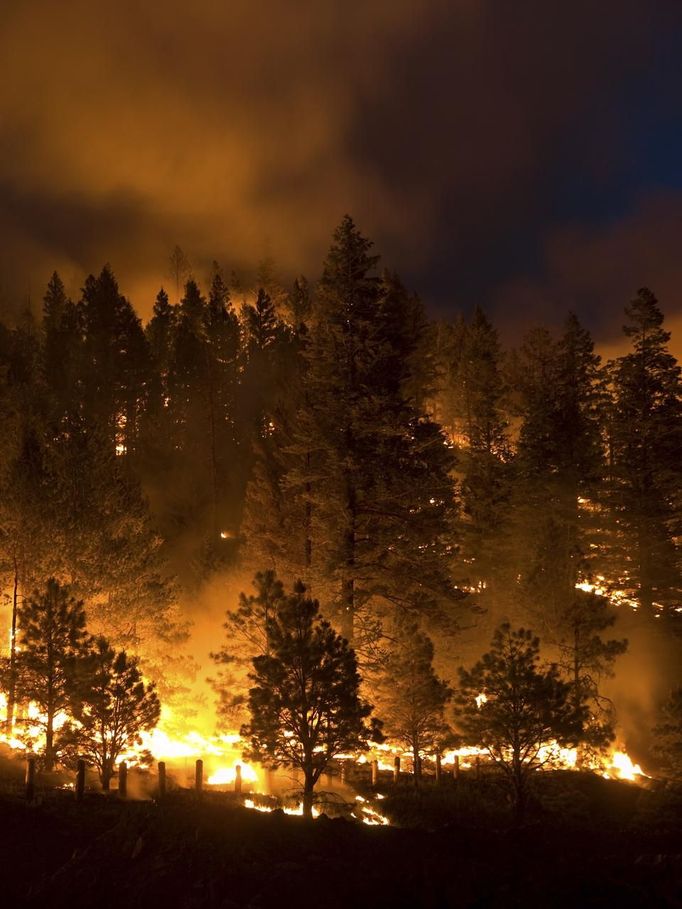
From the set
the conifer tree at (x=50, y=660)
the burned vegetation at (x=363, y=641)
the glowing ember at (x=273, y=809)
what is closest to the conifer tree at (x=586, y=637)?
the burned vegetation at (x=363, y=641)

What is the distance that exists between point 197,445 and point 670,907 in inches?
1823

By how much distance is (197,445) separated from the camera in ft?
176

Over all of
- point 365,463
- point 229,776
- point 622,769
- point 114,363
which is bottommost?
point 622,769

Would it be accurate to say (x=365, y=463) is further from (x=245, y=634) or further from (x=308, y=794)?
(x=308, y=794)

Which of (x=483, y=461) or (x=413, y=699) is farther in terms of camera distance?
(x=483, y=461)

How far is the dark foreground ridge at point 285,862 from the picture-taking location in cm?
1265

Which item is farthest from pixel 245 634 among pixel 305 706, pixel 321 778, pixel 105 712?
pixel 321 778

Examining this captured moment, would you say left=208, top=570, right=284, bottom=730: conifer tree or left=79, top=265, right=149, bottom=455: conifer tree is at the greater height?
left=79, top=265, right=149, bottom=455: conifer tree

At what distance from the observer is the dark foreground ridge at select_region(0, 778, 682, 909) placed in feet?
41.5

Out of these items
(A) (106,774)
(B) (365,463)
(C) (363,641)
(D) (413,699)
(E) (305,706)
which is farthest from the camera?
(B) (365,463)

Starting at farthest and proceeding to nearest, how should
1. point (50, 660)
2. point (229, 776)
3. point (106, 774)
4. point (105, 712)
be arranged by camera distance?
1. point (229, 776)
2. point (50, 660)
3. point (105, 712)
4. point (106, 774)

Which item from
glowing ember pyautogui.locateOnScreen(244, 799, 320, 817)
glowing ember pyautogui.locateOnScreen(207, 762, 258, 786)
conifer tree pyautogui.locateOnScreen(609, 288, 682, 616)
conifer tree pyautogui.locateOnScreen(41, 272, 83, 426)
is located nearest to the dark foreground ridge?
glowing ember pyautogui.locateOnScreen(244, 799, 320, 817)

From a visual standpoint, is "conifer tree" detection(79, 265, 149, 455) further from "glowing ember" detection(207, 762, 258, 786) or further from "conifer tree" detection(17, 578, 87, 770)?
"glowing ember" detection(207, 762, 258, 786)

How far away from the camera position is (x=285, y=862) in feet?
45.0
